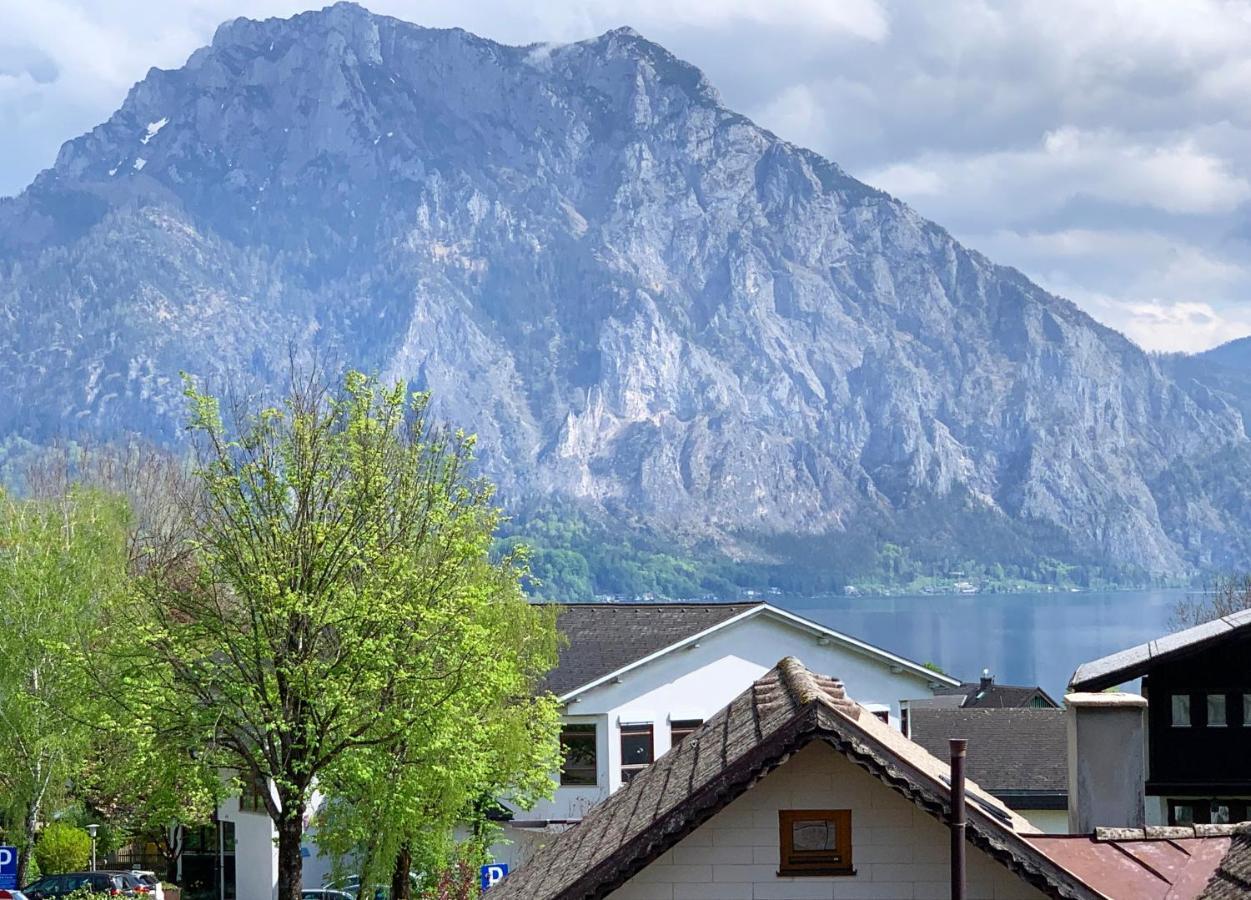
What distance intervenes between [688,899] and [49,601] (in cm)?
4170

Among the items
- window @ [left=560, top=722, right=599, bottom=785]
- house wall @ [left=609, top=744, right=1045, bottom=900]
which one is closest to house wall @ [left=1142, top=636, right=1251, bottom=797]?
house wall @ [left=609, top=744, right=1045, bottom=900]

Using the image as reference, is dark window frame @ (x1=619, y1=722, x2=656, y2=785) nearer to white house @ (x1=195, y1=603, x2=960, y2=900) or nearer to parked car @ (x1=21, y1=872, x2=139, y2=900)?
white house @ (x1=195, y1=603, x2=960, y2=900)

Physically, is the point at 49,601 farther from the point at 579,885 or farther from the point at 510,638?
the point at 579,885

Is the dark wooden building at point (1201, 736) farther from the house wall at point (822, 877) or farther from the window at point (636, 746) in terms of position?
the window at point (636, 746)

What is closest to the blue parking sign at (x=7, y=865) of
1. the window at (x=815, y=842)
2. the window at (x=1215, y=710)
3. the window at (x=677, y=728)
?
the window at (x=677, y=728)

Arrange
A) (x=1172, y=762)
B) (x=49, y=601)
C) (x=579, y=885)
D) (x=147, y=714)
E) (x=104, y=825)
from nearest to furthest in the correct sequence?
(x=579, y=885), (x=1172, y=762), (x=147, y=714), (x=49, y=601), (x=104, y=825)

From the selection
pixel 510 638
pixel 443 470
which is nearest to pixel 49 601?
pixel 510 638

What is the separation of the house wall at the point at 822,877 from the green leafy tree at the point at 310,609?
1762 centimetres

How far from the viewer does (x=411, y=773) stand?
33.8 meters

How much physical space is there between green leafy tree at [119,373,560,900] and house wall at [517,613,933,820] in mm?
16539

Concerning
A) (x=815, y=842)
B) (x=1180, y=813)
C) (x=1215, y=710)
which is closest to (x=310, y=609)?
(x=1180, y=813)

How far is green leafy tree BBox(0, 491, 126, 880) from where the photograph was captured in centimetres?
4947

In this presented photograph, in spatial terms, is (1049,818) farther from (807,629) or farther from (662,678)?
(662,678)

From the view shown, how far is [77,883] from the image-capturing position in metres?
48.9
